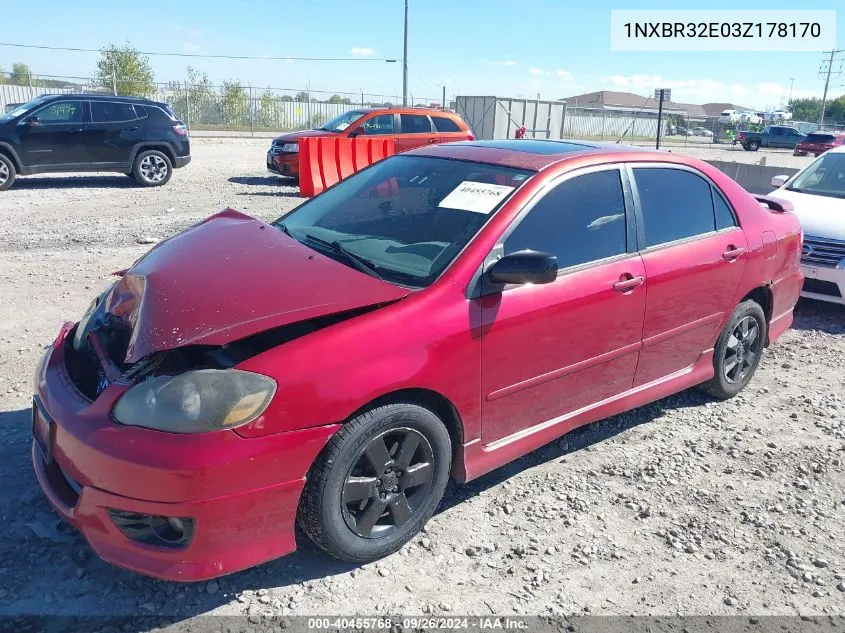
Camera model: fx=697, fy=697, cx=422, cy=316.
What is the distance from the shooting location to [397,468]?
9.61 feet

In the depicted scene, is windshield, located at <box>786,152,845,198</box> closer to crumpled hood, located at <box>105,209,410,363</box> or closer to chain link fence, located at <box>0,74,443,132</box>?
crumpled hood, located at <box>105,209,410,363</box>

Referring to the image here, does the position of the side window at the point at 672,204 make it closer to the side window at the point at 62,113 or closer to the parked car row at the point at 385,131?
the parked car row at the point at 385,131

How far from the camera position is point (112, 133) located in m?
13.0

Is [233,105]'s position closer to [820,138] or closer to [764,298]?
[820,138]

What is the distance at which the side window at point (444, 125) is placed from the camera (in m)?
14.6

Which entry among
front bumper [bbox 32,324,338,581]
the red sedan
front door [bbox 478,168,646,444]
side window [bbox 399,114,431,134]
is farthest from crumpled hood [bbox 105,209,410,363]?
side window [bbox 399,114,431,134]

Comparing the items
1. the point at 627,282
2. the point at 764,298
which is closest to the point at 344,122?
the point at 764,298

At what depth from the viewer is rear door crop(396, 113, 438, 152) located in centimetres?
1419

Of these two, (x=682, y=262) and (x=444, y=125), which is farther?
(x=444, y=125)

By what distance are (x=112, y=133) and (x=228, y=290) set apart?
11.7 m

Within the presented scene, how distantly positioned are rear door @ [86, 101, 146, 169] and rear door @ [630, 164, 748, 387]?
1156 centimetres

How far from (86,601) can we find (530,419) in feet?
6.74

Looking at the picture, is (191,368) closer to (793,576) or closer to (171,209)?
(793,576)

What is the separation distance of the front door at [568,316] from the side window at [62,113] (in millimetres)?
12008
